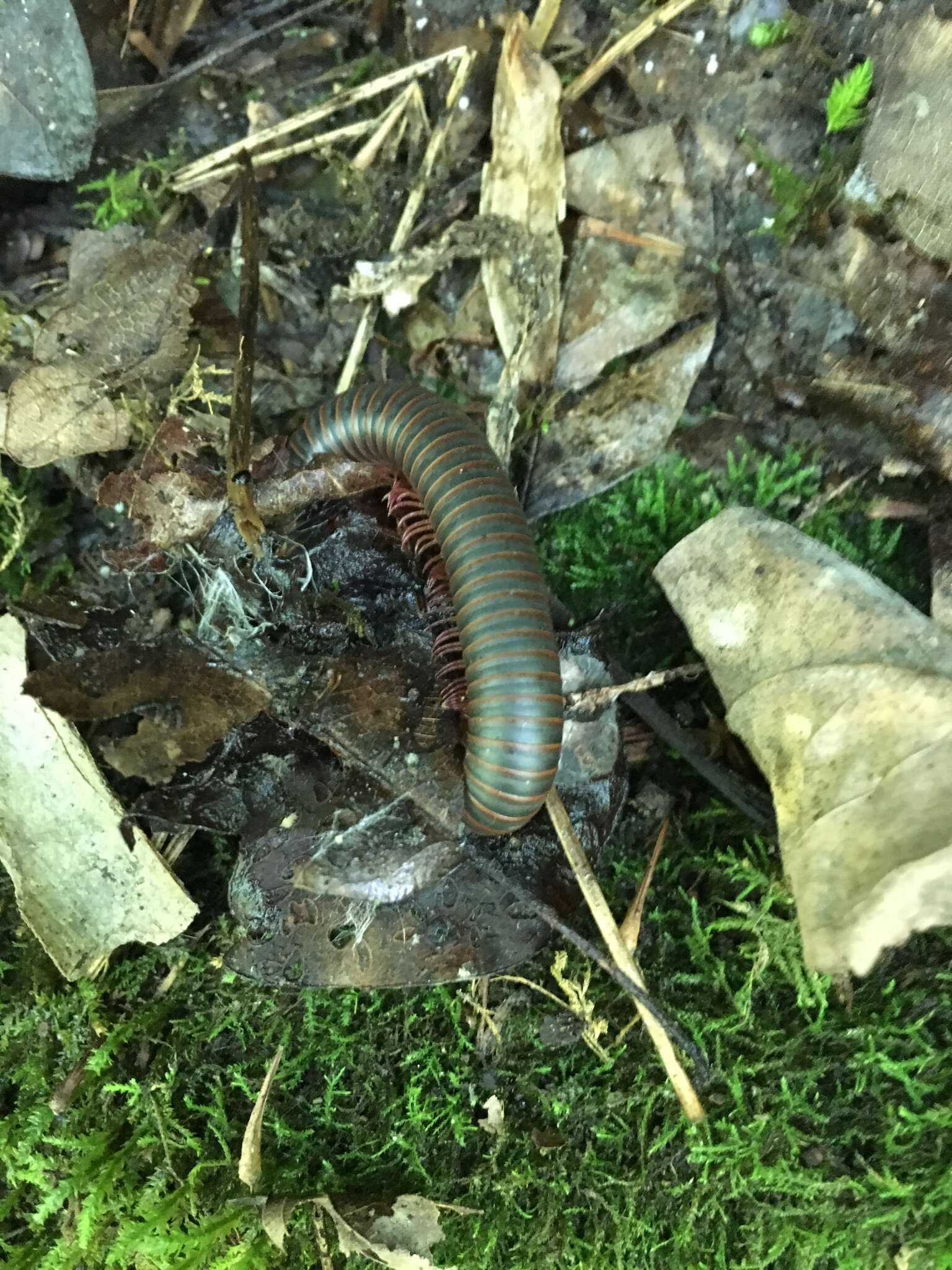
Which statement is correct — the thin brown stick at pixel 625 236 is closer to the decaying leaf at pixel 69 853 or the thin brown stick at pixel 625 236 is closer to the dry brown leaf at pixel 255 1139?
the decaying leaf at pixel 69 853

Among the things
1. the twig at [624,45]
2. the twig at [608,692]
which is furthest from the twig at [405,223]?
the twig at [608,692]

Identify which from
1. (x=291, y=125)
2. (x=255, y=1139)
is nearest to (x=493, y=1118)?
(x=255, y=1139)

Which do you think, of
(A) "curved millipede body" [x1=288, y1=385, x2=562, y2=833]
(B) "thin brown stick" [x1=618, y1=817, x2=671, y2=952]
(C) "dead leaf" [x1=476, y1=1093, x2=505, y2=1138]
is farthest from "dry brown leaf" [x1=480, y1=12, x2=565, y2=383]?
(C) "dead leaf" [x1=476, y1=1093, x2=505, y2=1138]

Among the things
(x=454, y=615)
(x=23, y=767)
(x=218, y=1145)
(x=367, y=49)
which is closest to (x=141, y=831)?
(x=23, y=767)

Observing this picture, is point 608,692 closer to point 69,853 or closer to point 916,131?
point 69,853

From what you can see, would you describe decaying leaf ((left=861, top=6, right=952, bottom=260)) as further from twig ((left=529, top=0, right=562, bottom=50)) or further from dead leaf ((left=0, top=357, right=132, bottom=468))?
dead leaf ((left=0, top=357, right=132, bottom=468))
